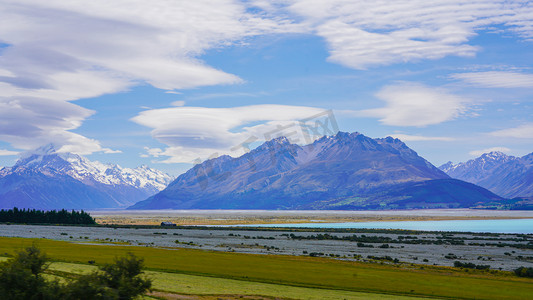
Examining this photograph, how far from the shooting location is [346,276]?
45.0 m

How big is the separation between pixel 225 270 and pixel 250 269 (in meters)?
2.76

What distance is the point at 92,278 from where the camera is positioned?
22391mm

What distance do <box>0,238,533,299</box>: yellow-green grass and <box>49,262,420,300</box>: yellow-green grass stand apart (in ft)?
7.12

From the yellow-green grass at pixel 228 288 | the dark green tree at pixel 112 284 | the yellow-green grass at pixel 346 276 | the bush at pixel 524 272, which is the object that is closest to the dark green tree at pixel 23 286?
the dark green tree at pixel 112 284

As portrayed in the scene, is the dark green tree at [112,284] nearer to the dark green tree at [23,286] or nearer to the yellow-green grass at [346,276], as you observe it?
the dark green tree at [23,286]

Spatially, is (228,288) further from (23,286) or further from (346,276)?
(23,286)

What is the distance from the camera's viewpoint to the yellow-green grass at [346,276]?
39.1 m

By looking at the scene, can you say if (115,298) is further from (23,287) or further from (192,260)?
(192,260)

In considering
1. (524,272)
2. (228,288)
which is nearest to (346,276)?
(228,288)

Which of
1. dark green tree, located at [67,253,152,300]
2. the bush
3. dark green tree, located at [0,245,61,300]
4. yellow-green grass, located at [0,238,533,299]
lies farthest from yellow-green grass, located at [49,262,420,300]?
the bush

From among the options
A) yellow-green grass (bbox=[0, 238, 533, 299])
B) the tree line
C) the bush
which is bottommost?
the bush

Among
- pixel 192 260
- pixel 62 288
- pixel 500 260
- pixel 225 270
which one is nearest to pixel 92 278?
pixel 62 288

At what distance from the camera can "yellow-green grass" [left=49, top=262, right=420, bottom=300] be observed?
33469 mm

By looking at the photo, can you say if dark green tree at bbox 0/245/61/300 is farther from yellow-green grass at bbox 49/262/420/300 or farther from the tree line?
the tree line
